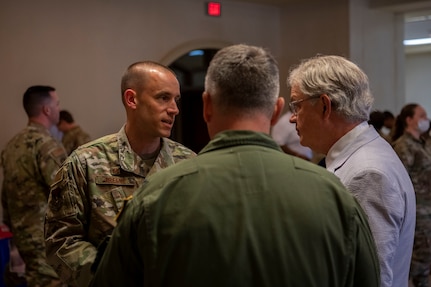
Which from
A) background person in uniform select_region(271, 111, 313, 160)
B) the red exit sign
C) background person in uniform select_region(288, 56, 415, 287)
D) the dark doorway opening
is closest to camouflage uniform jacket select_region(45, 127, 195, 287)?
background person in uniform select_region(288, 56, 415, 287)

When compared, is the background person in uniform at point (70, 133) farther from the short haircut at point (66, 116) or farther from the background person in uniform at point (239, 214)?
the background person in uniform at point (239, 214)

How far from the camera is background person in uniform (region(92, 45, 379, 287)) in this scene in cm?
119

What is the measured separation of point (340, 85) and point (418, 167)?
301cm

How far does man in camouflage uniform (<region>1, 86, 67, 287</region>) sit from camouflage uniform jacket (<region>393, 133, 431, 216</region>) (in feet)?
8.43

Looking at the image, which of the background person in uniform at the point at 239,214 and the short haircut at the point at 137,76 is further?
the short haircut at the point at 137,76

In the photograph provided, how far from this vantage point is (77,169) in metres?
1.99

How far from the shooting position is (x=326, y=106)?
6.20 ft

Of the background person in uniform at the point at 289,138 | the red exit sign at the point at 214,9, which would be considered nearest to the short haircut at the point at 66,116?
the background person in uniform at the point at 289,138

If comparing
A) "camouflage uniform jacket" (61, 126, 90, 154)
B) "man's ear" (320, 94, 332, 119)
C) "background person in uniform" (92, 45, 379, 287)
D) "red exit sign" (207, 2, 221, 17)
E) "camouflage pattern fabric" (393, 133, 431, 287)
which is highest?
"red exit sign" (207, 2, 221, 17)

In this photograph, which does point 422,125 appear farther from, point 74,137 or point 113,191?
point 113,191

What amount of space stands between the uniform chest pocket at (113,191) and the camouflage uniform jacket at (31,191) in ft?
6.26

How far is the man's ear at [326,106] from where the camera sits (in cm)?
188

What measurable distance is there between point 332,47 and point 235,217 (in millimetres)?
6104

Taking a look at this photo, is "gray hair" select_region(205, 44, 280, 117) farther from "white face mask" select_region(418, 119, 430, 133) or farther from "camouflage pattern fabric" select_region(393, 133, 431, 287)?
"white face mask" select_region(418, 119, 430, 133)
